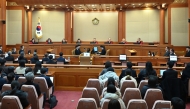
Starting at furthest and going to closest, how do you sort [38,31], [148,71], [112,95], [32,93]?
[38,31], [148,71], [32,93], [112,95]

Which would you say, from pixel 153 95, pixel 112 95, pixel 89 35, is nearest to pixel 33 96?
pixel 112 95

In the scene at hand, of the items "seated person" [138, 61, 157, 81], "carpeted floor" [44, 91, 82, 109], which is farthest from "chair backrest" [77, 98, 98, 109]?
"seated person" [138, 61, 157, 81]

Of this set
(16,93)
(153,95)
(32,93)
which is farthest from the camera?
(32,93)

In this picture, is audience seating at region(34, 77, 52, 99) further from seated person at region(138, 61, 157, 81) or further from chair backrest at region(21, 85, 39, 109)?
seated person at region(138, 61, 157, 81)

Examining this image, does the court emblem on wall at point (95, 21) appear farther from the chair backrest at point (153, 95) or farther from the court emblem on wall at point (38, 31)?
the chair backrest at point (153, 95)

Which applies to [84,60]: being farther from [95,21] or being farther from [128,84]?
[95,21]

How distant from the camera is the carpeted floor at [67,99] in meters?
6.93

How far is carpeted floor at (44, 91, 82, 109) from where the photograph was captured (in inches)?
273

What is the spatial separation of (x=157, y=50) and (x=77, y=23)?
826 cm

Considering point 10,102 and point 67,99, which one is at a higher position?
point 10,102

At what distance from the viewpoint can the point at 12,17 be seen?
19484 mm

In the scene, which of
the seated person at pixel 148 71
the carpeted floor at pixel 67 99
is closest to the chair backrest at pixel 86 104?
the carpeted floor at pixel 67 99

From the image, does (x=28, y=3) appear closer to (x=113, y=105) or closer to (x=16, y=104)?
(x=16, y=104)

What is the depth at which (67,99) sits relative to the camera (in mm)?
7715
